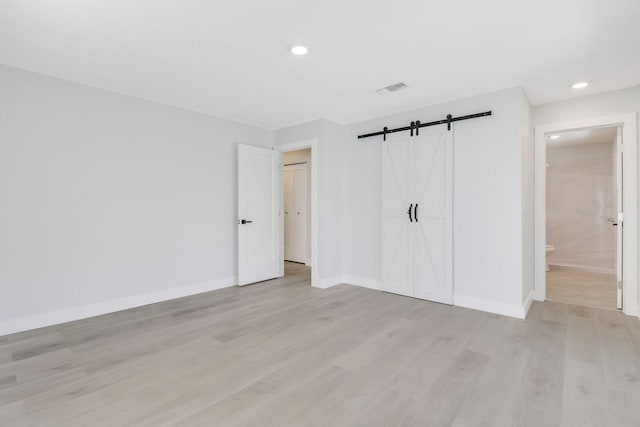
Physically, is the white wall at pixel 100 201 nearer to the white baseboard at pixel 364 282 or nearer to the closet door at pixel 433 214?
the white baseboard at pixel 364 282

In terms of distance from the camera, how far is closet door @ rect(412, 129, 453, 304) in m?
3.88

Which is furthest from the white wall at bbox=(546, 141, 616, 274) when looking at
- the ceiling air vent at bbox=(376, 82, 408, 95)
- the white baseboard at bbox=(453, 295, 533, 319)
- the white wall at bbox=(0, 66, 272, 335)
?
the white wall at bbox=(0, 66, 272, 335)

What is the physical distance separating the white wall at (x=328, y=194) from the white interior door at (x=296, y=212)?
1.79 m

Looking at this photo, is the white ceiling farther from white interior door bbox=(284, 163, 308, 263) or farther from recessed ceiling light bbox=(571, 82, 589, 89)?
white interior door bbox=(284, 163, 308, 263)

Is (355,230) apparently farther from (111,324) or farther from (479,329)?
(111,324)

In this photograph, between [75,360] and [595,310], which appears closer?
[75,360]

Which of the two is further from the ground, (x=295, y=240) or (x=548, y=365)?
(x=295, y=240)

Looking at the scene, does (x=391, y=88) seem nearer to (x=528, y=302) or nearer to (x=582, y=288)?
(x=528, y=302)

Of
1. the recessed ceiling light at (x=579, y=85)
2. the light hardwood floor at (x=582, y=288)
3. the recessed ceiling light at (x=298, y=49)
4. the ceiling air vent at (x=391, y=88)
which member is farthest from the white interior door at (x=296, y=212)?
the recessed ceiling light at (x=579, y=85)

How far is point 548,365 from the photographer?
238 cm

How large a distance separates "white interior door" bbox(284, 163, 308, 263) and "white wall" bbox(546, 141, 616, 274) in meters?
5.16

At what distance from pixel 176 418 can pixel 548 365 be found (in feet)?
8.65

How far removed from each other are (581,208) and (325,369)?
260 inches

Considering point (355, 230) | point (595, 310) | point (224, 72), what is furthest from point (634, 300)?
point (224, 72)
